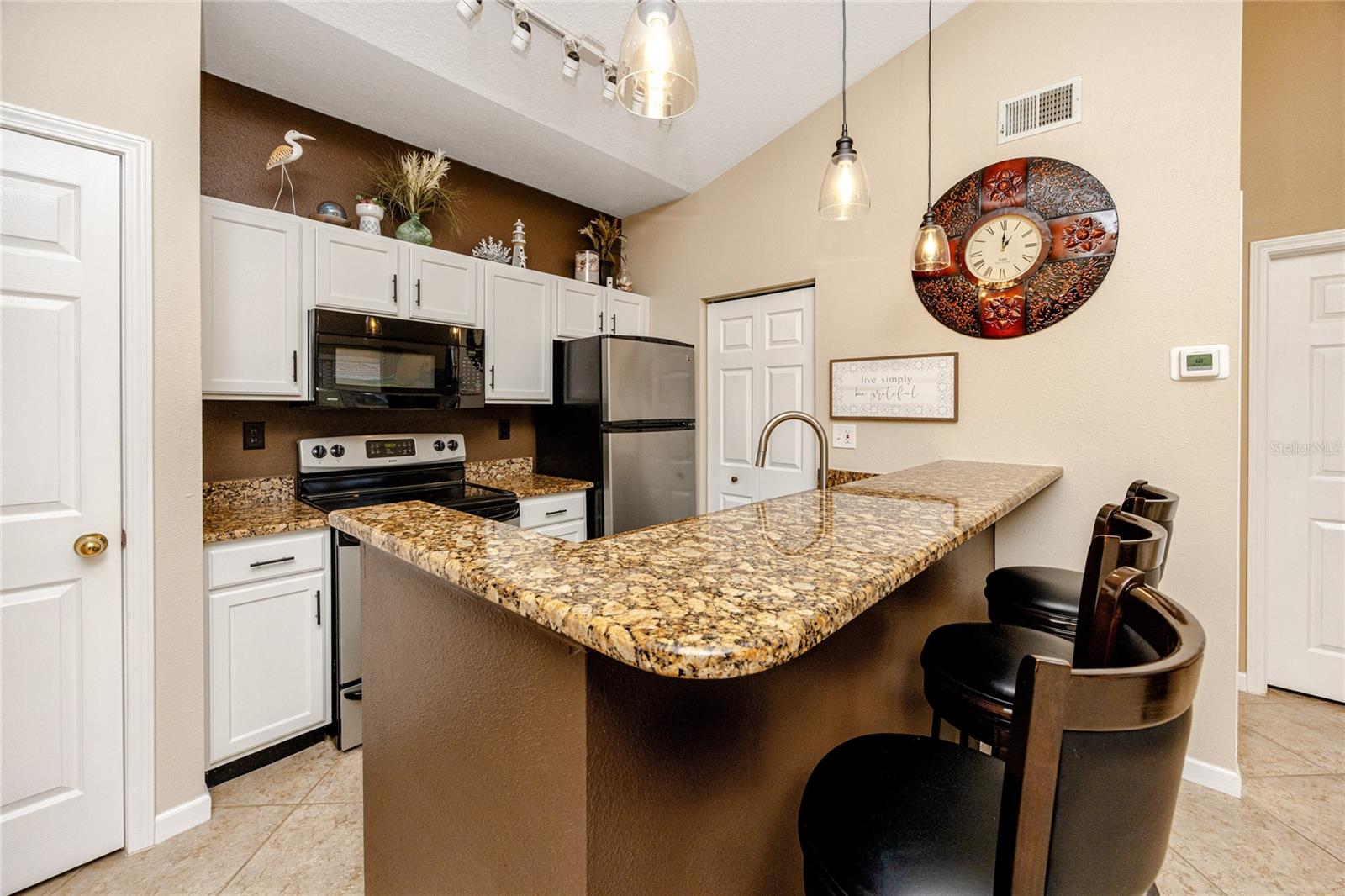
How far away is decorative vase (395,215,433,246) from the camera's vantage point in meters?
2.72

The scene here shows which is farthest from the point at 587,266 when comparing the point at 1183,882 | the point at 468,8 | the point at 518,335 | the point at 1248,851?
the point at 1248,851

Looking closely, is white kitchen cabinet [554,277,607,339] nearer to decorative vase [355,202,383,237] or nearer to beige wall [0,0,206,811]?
decorative vase [355,202,383,237]

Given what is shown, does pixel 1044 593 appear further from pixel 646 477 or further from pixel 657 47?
pixel 646 477

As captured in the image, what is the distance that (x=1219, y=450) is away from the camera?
195cm

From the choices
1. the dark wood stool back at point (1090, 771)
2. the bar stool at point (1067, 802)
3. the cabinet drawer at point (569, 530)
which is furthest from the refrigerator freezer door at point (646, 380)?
the dark wood stool back at point (1090, 771)

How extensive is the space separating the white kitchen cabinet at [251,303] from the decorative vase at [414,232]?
0.47 m

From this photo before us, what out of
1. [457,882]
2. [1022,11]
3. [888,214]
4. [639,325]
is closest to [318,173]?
[639,325]

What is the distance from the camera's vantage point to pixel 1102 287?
2.17 metres

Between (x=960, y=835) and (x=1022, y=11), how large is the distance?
10.1 feet

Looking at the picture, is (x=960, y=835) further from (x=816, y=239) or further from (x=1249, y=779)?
(x=816, y=239)

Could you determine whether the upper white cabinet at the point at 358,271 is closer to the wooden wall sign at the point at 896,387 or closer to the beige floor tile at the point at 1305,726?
the wooden wall sign at the point at 896,387

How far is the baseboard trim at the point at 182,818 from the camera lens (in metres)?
1.71

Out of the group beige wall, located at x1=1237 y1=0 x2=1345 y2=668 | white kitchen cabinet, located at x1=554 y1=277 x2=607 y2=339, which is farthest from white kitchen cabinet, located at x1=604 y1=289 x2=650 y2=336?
beige wall, located at x1=1237 y1=0 x2=1345 y2=668

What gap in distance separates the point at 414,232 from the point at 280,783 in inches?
94.5
